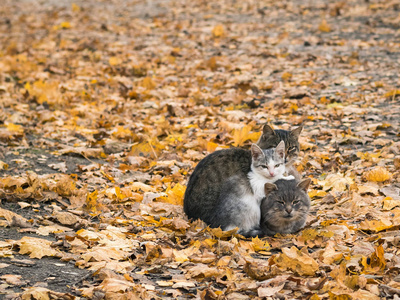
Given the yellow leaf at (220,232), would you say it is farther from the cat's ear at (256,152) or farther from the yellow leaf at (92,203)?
the yellow leaf at (92,203)

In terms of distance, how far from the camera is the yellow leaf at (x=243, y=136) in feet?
22.5

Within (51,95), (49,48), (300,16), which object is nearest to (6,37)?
(49,48)

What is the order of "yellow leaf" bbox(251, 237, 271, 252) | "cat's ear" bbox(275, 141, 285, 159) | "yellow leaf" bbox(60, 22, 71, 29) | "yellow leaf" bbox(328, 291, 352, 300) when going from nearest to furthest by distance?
"yellow leaf" bbox(328, 291, 352, 300) → "yellow leaf" bbox(251, 237, 271, 252) → "cat's ear" bbox(275, 141, 285, 159) → "yellow leaf" bbox(60, 22, 71, 29)

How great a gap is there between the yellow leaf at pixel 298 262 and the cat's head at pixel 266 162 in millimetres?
1241

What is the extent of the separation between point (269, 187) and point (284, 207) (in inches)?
10.2

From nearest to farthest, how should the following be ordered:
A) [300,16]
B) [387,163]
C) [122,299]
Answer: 1. [122,299]
2. [387,163]
3. [300,16]


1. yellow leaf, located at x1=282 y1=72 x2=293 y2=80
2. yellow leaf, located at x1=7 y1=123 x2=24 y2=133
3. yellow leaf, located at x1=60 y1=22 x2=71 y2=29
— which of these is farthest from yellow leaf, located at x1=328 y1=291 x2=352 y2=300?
yellow leaf, located at x1=60 y1=22 x2=71 y2=29

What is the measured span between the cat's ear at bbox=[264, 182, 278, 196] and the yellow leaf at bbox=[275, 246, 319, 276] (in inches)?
39.5

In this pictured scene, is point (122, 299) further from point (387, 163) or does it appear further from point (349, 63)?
point (349, 63)

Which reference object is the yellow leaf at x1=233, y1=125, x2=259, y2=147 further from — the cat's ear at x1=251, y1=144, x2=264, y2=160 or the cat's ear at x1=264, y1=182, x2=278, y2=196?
the cat's ear at x1=264, y1=182, x2=278, y2=196

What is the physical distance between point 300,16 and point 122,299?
12.5m

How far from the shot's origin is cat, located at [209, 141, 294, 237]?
4.59 metres

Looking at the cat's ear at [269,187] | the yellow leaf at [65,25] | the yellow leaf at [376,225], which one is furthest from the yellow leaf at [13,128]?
the yellow leaf at [65,25]

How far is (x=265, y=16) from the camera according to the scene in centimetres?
1470
